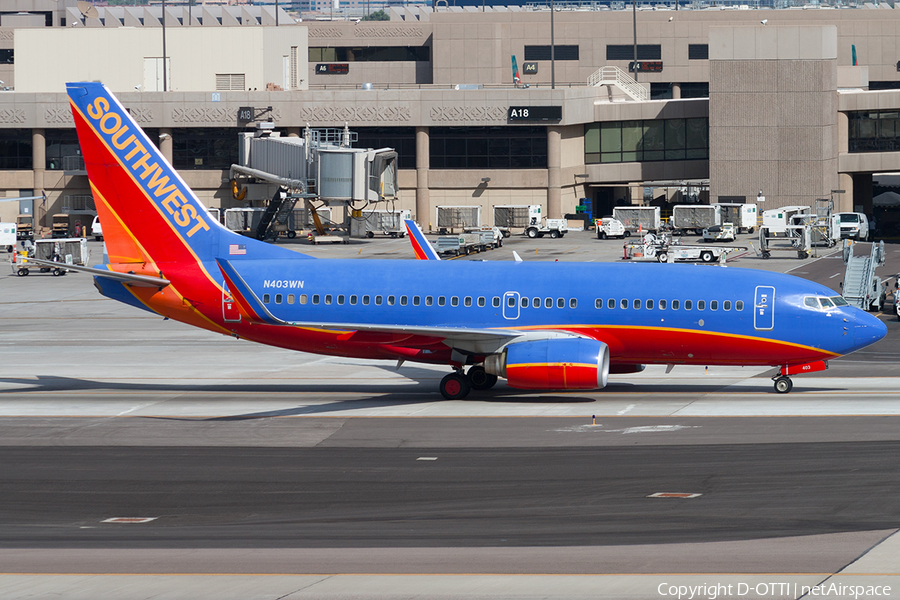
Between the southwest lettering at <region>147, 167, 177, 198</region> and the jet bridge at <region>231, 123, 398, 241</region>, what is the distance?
64750 mm

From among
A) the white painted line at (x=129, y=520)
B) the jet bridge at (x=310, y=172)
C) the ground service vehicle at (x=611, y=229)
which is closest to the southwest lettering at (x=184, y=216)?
the white painted line at (x=129, y=520)

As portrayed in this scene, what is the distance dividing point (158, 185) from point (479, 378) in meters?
13.5

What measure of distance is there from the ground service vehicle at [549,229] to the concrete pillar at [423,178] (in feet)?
44.3

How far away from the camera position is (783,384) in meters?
38.2

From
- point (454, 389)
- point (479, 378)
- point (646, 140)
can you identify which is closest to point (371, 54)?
point (646, 140)

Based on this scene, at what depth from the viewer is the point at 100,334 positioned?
55.9 meters

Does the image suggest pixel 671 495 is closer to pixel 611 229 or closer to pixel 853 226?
pixel 611 229

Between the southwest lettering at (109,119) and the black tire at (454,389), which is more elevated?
the southwest lettering at (109,119)

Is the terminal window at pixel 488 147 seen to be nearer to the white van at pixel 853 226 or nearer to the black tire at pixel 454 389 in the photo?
the white van at pixel 853 226

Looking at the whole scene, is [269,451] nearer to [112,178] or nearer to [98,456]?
[98,456]

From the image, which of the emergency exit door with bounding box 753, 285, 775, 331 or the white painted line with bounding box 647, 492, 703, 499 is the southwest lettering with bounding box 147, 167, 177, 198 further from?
the white painted line with bounding box 647, 492, 703, 499

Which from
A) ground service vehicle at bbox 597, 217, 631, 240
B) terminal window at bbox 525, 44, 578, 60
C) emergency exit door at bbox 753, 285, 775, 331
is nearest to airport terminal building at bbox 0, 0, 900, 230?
ground service vehicle at bbox 597, 217, 631, 240

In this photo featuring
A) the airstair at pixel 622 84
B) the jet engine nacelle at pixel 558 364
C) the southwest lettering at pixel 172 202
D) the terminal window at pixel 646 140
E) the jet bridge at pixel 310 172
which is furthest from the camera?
the airstair at pixel 622 84

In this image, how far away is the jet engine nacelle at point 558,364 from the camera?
35.0 metres
